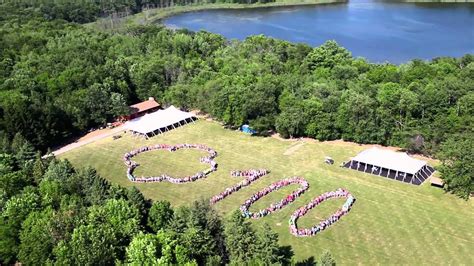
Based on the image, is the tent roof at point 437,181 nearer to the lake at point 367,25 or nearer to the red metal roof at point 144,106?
the red metal roof at point 144,106

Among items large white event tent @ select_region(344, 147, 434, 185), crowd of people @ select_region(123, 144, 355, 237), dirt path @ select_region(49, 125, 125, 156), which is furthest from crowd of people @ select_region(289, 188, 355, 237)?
dirt path @ select_region(49, 125, 125, 156)

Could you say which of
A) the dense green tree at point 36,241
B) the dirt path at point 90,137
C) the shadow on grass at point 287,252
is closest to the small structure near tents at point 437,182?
the shadow on grass at point 287,252

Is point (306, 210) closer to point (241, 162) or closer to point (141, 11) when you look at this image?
point (241, 162)

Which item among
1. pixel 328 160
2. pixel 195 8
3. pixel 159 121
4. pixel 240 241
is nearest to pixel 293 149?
pixel 328 160

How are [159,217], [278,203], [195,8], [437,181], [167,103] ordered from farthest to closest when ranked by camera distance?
[195,8] → [167,103] → [437,181] → [278,203] → [159,217]

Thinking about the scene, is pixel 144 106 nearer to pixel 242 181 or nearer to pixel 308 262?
pixel 242 181

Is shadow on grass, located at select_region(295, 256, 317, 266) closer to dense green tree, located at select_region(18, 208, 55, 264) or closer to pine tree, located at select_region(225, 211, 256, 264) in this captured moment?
pine tree, located at select_region(225, 211, 256, 264)
